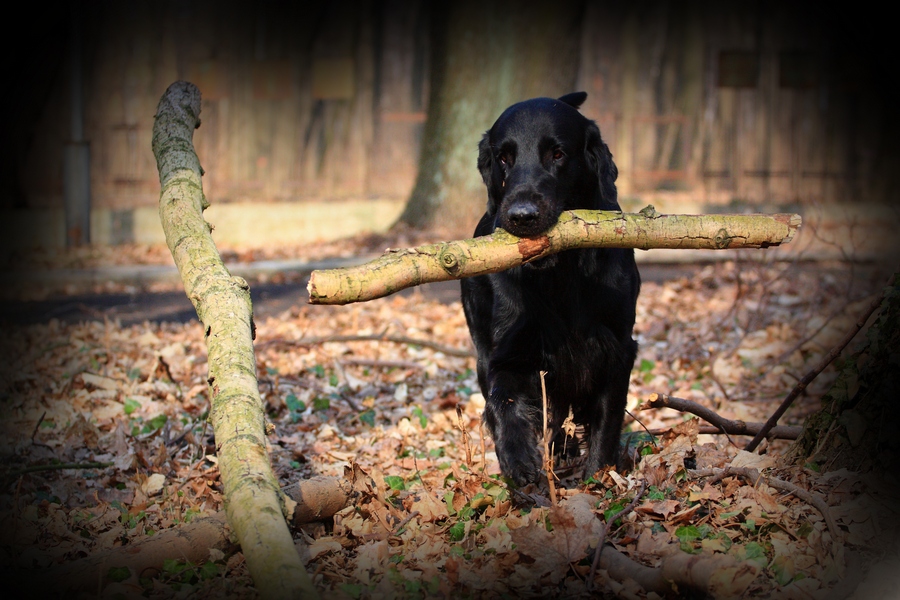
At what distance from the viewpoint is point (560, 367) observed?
3555 mm

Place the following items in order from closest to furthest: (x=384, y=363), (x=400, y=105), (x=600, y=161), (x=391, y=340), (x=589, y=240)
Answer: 1. (x=589, y=240)
2. (x=600, y=161)
3. (x=384, y=363)
4. (x=391, y=340)
5. (x=400, y=105)

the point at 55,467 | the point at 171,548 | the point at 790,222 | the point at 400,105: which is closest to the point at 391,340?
the point at 55,467

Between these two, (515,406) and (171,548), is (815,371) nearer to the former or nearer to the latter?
(515,406)

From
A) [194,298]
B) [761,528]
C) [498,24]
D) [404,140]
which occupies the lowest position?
[761,528]

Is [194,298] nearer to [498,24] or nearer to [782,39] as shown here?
[498,24]

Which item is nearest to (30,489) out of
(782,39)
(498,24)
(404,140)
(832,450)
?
(832,450)

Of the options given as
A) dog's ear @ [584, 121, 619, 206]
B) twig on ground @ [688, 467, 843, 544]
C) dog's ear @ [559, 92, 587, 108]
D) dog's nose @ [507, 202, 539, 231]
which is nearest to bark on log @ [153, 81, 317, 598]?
dog's nose @ [507, 202, 539, 231]

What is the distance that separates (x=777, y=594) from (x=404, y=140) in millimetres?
10833

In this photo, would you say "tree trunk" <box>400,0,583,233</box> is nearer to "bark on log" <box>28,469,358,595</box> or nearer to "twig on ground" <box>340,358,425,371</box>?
"twig on ground" <box>340,358,425,371</box>

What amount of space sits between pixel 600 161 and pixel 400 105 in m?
9.26

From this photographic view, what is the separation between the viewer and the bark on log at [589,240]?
2.58 meters

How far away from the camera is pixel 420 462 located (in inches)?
160

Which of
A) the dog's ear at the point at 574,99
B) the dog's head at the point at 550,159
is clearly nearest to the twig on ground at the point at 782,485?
the dog's head at the point at 550,159

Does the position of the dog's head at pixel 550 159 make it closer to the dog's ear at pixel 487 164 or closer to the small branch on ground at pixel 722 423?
the dog's ear at pixel 487 164
